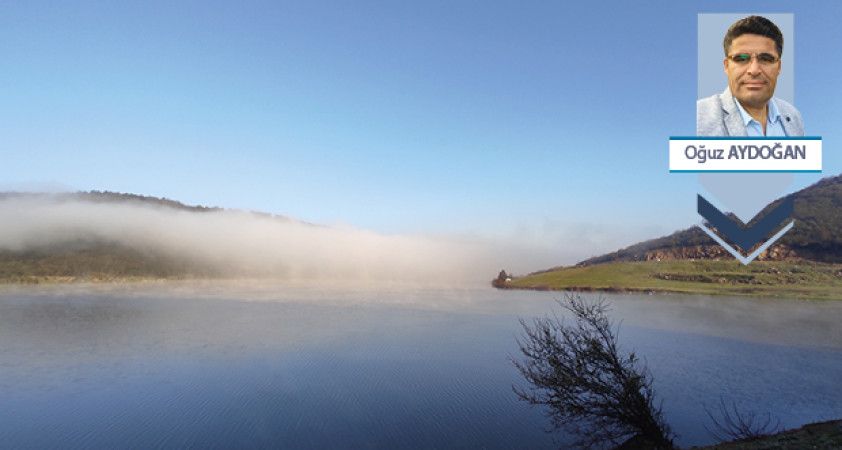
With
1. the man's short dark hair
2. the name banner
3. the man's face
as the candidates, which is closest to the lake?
the name banner

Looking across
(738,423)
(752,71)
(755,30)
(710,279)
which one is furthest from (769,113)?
(710,279)

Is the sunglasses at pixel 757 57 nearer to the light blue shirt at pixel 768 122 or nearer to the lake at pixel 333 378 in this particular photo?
the light blue shirt at pixel 768 122

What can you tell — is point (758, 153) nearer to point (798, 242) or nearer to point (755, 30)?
point (755, 30)

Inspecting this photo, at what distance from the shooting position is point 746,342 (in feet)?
173

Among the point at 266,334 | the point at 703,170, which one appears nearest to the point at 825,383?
the point at 703,170

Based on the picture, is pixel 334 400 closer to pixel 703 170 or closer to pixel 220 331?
pixel 703 170

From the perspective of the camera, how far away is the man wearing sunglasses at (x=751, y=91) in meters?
18.6

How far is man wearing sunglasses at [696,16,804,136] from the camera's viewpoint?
61.0 ft

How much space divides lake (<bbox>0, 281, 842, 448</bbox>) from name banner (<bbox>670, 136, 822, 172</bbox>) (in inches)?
529

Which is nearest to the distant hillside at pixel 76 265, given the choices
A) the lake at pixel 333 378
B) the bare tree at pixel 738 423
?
the lake at pixel 333 378

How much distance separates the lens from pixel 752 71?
18.5m

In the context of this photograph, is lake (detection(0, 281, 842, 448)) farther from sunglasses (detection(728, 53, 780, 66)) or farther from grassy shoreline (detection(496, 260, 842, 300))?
grassy shoreline (detection(496, 260, 842, 300))

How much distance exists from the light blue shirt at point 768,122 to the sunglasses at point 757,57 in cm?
153

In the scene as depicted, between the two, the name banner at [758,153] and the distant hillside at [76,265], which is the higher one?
the name banner at [758,153]
